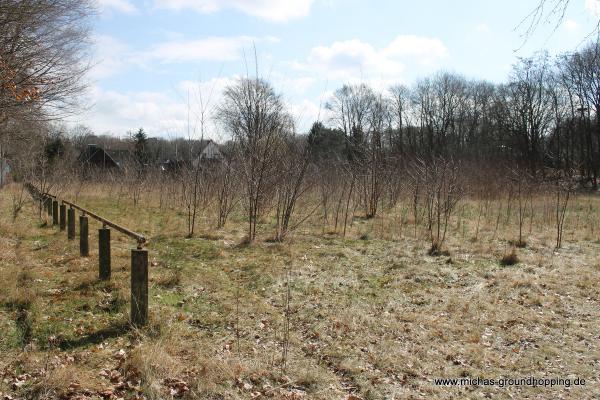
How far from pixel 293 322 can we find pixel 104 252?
9.25 ft

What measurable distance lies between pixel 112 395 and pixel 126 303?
203 cm

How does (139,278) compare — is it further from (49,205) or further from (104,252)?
(49,205)

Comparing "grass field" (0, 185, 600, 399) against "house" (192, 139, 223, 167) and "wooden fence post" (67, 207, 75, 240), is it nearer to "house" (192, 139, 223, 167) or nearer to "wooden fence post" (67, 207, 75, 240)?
"wooden fence post" (67, 207, 75, 240)

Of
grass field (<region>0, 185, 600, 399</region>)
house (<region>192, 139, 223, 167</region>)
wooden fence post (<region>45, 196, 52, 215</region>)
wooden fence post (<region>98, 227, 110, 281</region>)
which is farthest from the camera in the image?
wooden fence post (<region>45, 196, 52, 215</region>)

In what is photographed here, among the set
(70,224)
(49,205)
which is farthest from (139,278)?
(49,205)

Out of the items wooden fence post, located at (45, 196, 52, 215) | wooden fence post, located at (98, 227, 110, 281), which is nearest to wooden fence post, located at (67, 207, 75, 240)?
wooden fence post, located at (98, 227, 110, 281)

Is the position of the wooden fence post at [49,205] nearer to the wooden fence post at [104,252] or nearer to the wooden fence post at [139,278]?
the wooden fence post at [104,252]

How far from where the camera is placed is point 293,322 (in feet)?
18.2

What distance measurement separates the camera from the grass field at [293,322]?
3.90 metres

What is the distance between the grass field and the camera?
3898 mm

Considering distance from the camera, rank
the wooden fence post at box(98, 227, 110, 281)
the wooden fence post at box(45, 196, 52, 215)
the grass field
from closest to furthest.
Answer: the grass field, the wooden fence post at box(98, 227, 110, 281), the wooden fence post at box(45, 196, 52, 215)

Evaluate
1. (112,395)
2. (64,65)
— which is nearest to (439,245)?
(112,395)

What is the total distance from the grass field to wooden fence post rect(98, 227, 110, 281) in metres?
0.15

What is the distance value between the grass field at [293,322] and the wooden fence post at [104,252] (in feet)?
0.50
